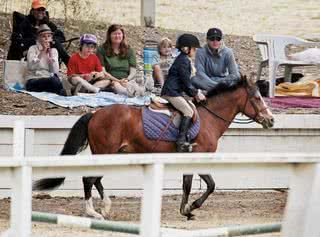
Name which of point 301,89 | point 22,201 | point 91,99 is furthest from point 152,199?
point 301,89

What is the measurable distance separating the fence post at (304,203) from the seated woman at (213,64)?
7.79m

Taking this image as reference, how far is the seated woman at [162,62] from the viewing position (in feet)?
52.5

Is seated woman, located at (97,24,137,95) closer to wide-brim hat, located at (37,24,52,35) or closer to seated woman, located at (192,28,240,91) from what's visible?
wide-brim hat, located at (37,24,52,35)

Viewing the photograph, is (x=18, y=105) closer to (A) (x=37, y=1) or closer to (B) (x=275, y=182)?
(A) (x=37, y=1)

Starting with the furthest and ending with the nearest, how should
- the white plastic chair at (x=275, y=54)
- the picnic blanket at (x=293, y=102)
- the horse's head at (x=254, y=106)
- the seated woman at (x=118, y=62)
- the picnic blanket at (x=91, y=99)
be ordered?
the white plastic chair at (x=275, y=54), the picnic blanket at (x=293, y=102), the seated woman at (x=118, y=62), the picnic blanket at (x=91, y=99), the horse's head at (x=254, y=106)

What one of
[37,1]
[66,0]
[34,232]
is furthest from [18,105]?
[66,0]

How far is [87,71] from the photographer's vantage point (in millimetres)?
15773

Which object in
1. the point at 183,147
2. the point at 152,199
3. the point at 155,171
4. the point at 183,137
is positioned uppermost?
the point at 155,171

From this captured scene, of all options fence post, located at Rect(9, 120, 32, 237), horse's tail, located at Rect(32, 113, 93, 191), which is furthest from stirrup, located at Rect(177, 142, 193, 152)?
fence post, located at Rect(9, 120, 32, 237)

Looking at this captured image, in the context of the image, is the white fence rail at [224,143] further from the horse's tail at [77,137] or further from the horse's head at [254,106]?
the horse's tail at [77,137]

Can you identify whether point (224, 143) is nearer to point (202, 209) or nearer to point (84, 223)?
point (202, 209)

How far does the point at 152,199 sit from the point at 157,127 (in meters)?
6.63

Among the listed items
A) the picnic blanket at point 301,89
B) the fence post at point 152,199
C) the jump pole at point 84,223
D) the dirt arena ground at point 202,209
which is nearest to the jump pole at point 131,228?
the jump pole at point 84,223

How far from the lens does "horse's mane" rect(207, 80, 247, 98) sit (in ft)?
45.6
